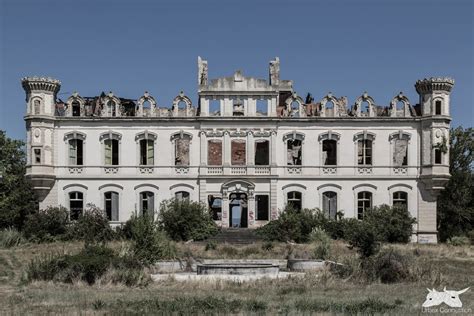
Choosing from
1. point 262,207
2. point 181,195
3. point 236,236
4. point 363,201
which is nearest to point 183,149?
point 181,195

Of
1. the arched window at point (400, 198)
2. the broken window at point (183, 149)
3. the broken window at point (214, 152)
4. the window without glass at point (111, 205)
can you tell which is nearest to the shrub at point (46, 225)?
the window without glass at point (111, 205)

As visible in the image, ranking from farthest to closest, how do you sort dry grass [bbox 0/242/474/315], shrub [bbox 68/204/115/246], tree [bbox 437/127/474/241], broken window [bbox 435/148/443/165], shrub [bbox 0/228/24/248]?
tree [bbox 437/127/474/241], broken window [bbox 435/148/443/165], shrub [bbox 68/204/115/246], shrub [bbox 0/228/24/248], dry grass [bbox 0/242/474/315]

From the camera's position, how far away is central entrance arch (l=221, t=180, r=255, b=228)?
4416 cm

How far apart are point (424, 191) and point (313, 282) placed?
24.1 meters

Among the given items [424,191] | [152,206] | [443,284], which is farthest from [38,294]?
[424,191]

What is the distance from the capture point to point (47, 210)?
42.0 meters

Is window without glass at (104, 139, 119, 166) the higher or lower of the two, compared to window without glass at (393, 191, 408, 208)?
higher

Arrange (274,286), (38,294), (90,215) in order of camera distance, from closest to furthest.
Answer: (38,294), (274,286), (90,215)

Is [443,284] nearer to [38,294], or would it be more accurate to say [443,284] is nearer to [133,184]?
[38,294]

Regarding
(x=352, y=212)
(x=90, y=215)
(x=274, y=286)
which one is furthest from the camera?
(x=352, y=212)

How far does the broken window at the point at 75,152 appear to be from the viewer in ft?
146

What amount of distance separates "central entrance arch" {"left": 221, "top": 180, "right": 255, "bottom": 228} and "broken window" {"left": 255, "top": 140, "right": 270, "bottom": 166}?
1543mm

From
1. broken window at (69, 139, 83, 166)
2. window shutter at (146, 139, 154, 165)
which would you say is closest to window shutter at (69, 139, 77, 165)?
broken window at (69, 139, 83, 166)

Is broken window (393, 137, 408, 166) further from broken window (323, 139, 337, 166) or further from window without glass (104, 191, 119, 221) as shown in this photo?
window without glass (104, 191, 119, 221)
